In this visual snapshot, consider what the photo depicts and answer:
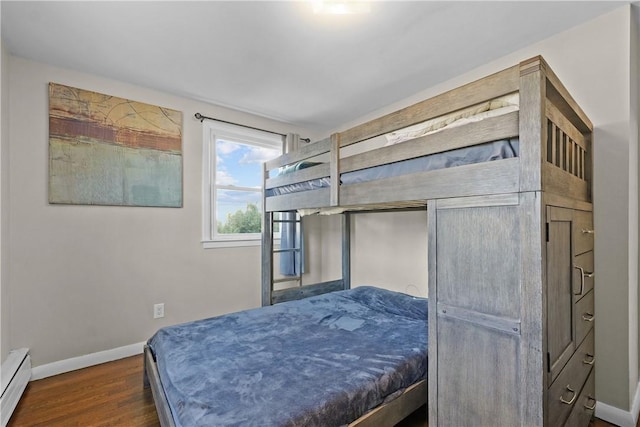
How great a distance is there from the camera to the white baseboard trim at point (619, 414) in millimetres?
1729

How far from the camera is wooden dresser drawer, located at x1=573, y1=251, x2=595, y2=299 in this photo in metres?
1.40

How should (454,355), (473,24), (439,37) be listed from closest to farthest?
(454,355), (473,24), (439,37)

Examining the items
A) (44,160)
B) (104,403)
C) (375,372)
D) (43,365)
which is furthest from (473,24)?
(43,365)

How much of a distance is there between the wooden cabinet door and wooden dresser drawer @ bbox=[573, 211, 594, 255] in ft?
0.39

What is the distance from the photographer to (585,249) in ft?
5.28

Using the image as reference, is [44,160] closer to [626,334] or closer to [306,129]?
[306,129]

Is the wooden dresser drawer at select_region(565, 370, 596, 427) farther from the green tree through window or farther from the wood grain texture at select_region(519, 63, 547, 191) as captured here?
the green tree through window

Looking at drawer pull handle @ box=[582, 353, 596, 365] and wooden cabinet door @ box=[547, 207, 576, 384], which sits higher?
wooden cabinet door @ box=[547, 207, 576, 384]

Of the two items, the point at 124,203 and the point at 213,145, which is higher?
the point at 213,145

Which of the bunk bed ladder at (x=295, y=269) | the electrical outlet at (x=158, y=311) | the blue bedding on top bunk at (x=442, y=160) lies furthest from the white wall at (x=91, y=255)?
the blue bedding on top bunk at (x=442, y=160)

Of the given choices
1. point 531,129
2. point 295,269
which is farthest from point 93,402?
point 531,129

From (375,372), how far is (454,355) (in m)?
0.41

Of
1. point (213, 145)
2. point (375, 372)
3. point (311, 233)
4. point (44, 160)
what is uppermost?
point (213, 145)

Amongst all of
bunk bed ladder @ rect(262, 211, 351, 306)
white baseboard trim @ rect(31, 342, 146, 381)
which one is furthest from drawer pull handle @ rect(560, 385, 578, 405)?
white baseboard trim @ rect(31, 342, 146, 381)
